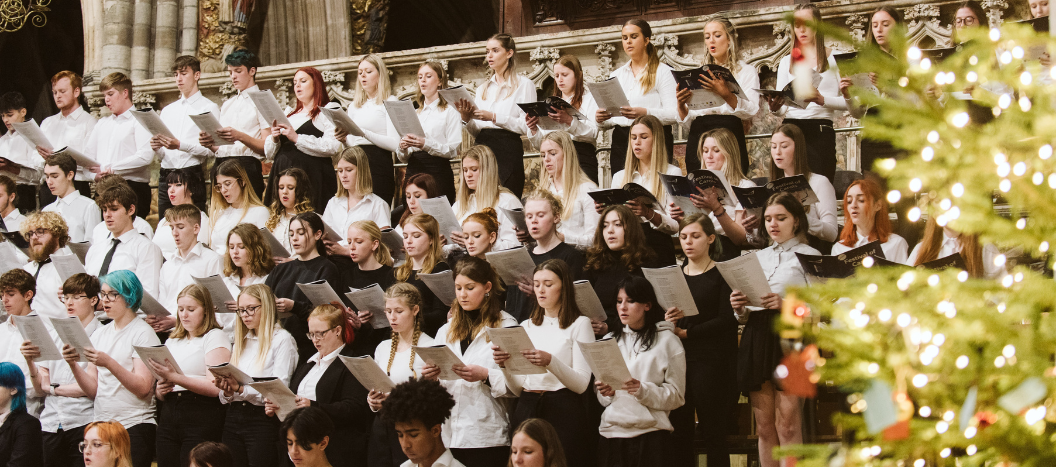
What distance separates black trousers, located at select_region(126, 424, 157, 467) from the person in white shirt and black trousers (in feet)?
2.48

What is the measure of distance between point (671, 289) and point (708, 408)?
51cm

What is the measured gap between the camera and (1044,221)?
128cm

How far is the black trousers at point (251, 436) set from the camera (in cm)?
478

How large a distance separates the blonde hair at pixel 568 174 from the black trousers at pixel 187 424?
188 cm

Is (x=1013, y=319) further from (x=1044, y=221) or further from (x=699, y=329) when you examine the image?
(x=699, y=329)

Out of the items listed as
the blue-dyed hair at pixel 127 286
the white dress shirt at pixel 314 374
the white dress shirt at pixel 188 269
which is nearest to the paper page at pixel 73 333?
the blue-dyed hair at pixel 127 286

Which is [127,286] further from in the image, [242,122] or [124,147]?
[124,147]

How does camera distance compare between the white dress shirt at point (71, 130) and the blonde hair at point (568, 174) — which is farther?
the white dress shirt at point (71, 130)

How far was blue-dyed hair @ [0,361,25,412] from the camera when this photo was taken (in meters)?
5.08

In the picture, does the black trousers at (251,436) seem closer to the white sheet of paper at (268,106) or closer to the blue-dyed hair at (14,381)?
the blue-dyed hair at (14,381)

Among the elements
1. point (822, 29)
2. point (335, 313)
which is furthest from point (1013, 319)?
point (335, 313)

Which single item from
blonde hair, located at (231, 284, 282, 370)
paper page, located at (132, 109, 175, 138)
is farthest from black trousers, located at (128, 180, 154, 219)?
blonde hair, located at (231, 284, 282, 370)

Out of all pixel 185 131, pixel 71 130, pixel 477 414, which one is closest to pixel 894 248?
pixel 477 414

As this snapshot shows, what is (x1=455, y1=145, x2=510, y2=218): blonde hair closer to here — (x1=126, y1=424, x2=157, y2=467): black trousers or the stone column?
(x1=126, y1=424, x2=157, y2=467): black trousers
